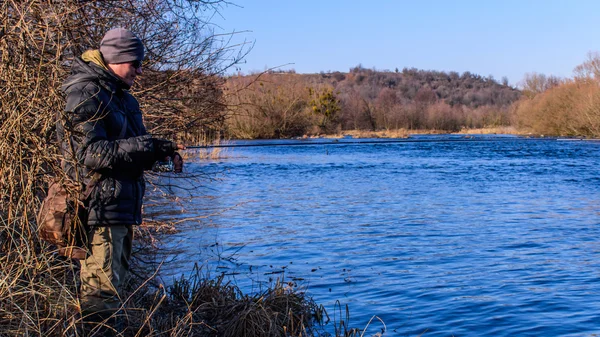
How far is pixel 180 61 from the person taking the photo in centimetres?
736

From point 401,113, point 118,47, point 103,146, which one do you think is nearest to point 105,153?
point 103,146

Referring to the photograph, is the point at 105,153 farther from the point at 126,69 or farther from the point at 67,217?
the point at 126,69

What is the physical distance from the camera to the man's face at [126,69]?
3.71 metres

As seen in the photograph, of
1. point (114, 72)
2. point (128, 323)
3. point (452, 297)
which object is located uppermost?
point (114, 72)

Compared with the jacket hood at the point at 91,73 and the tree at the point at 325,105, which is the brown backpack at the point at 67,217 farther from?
the tree at the point at 325,105

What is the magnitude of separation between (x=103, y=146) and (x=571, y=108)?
5072cm

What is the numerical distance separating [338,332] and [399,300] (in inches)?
60.6

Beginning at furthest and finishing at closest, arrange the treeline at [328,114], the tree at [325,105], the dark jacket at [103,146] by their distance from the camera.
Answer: the tree at [325,105] < the treeline at [328,114] < the dark jacket at [103,146]

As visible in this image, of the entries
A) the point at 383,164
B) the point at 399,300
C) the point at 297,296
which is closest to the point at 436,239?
the point at 399,300

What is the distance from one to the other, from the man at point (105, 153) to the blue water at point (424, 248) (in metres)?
2.84

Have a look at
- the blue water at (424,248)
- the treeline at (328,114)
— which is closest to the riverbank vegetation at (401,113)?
the treeline at (328,114)

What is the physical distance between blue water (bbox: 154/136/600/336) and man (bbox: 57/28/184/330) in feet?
9.32

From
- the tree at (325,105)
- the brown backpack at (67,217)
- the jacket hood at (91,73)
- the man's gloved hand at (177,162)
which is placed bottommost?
the brown backpack at (67,217)

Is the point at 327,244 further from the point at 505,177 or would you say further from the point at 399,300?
the point at 505,177
